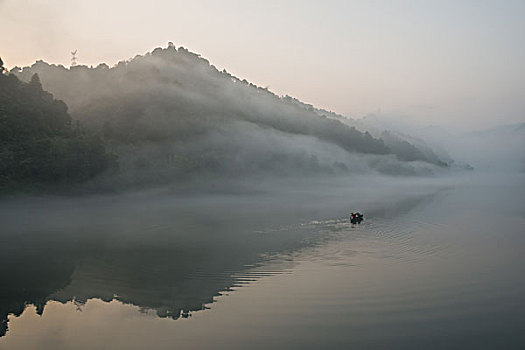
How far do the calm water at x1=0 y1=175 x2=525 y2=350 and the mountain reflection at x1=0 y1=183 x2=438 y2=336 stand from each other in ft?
0.47

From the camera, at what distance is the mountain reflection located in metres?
24.5

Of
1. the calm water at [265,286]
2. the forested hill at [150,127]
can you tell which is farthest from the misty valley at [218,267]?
the forested hill at [150,127]

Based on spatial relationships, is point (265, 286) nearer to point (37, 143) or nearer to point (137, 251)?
point (137, 251)

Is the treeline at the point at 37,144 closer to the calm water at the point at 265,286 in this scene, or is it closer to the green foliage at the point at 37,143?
the green foliage at the point at 37,143

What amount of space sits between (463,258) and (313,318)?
1768 centimetres

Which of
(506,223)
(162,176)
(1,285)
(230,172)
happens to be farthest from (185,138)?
(1,285)

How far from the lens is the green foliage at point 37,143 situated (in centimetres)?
6862

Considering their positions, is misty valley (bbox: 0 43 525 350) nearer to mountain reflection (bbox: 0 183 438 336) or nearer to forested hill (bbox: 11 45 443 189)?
mountain reflection (bbox: 0 183 438 336)

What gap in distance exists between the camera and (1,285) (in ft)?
86.6

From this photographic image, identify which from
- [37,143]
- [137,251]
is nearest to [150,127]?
[37,143]

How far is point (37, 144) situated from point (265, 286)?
59.3 m

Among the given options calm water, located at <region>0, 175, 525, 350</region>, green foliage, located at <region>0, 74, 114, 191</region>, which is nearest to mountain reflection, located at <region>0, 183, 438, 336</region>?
calm water, located at <region>0, 175, 525, 350</region>

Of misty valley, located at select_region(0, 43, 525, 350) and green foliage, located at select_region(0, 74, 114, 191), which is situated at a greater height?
green foliage, located at select_region(0, 74, 114, 191)

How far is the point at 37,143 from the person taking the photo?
7069cm
